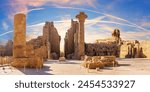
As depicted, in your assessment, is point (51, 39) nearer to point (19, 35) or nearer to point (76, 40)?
Result: point (76, 40)

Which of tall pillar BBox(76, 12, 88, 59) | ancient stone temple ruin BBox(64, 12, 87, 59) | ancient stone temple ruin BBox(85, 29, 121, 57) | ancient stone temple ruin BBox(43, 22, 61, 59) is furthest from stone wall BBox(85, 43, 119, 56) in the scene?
tall pillar BBox(76, 12, 88, 59)

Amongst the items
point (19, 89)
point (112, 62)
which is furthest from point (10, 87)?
point (112, 62)

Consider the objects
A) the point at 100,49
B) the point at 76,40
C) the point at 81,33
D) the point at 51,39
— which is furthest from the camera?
the point at 100,49

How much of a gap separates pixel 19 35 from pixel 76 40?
42.9 ft

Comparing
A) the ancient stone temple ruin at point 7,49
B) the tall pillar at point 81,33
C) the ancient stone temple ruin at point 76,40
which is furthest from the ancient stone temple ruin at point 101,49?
the ancient stone temple ruin at point 7,49

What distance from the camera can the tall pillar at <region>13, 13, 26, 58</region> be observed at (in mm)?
14742

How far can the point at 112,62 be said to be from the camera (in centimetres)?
1584

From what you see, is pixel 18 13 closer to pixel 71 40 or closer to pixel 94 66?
pixel 94 66

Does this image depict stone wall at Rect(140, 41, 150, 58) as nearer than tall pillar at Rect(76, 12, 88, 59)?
No

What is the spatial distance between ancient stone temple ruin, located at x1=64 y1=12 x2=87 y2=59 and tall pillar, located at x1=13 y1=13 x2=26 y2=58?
10465mm

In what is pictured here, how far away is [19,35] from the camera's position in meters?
14.9

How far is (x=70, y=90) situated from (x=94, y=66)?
15.9ft

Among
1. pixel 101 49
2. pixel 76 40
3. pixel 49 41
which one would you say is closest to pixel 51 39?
pixel 49 41

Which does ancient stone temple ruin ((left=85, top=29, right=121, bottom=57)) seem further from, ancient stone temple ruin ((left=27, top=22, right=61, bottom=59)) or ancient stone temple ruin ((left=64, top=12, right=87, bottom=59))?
ancient stone temple ruin ((left=27, top=22, right=61, bottom=59))
